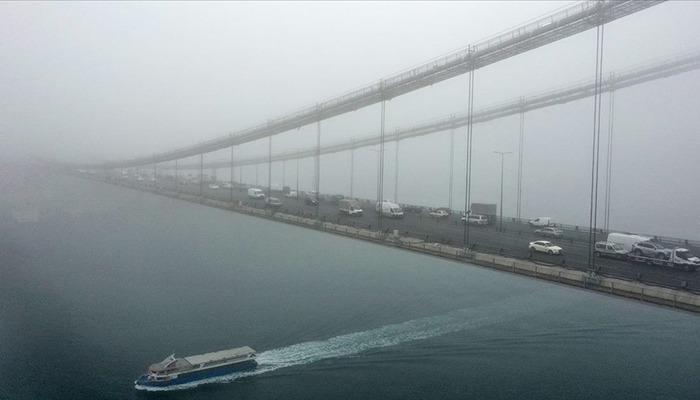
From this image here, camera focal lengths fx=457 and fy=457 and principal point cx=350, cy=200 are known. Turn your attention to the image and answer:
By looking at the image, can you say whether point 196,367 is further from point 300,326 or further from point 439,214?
point 439,214

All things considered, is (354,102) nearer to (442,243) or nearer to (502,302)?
(442,243)

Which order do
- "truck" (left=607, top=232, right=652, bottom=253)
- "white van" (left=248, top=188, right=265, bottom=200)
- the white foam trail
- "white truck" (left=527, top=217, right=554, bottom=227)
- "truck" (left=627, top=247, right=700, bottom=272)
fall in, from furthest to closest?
"white van" (left=248, top=188, right=265, bottom=200), "white truck" (left=527, top=217, right=554, bottom=227), "truck" (left=607, top=232, right=652, bottom=253), the white foam trail, "truck" (left=627, top=247, right=700, bottom=272)

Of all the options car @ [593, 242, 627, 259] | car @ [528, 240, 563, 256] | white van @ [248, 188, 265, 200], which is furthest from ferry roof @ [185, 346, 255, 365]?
white van @ [248, 188, 265, 200]

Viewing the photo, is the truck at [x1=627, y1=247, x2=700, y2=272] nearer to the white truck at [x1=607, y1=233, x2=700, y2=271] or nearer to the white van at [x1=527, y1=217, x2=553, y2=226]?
the white truck at [x1=607, y1=233, x2=700, y2=271]

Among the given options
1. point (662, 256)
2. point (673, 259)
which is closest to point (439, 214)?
point (662, 256)

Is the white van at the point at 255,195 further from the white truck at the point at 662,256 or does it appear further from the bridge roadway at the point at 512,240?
the white truck at the point at 662,256

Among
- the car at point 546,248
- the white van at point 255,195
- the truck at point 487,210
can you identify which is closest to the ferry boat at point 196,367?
the car at point 546,248
